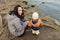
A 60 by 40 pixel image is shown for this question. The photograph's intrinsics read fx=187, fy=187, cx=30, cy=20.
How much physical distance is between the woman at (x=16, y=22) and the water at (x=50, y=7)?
3134 mm

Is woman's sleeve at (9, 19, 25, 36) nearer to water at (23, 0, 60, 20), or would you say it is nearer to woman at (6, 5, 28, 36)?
woman at (6, 5, 28, 36)

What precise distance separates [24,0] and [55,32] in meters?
5.16

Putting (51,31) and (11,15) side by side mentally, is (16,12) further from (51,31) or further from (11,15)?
(51,31)

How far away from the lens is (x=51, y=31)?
17.7ft

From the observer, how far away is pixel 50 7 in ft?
28.8

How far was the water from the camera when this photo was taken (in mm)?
8031

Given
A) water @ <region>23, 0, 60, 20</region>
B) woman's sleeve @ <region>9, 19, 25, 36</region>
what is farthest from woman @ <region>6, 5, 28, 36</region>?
water @ <region>23, 0, 60, 20</region>

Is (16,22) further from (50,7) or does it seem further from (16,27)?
(50,7)

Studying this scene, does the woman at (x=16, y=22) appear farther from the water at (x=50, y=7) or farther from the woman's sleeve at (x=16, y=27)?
the water at (x=50, y=7)

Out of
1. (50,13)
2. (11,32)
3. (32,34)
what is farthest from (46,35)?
(50,13)

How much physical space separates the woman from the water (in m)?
3.13

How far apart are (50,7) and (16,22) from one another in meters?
4.42

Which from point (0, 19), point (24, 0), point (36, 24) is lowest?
point (24, 0)

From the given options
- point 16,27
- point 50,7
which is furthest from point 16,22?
point 50,7
